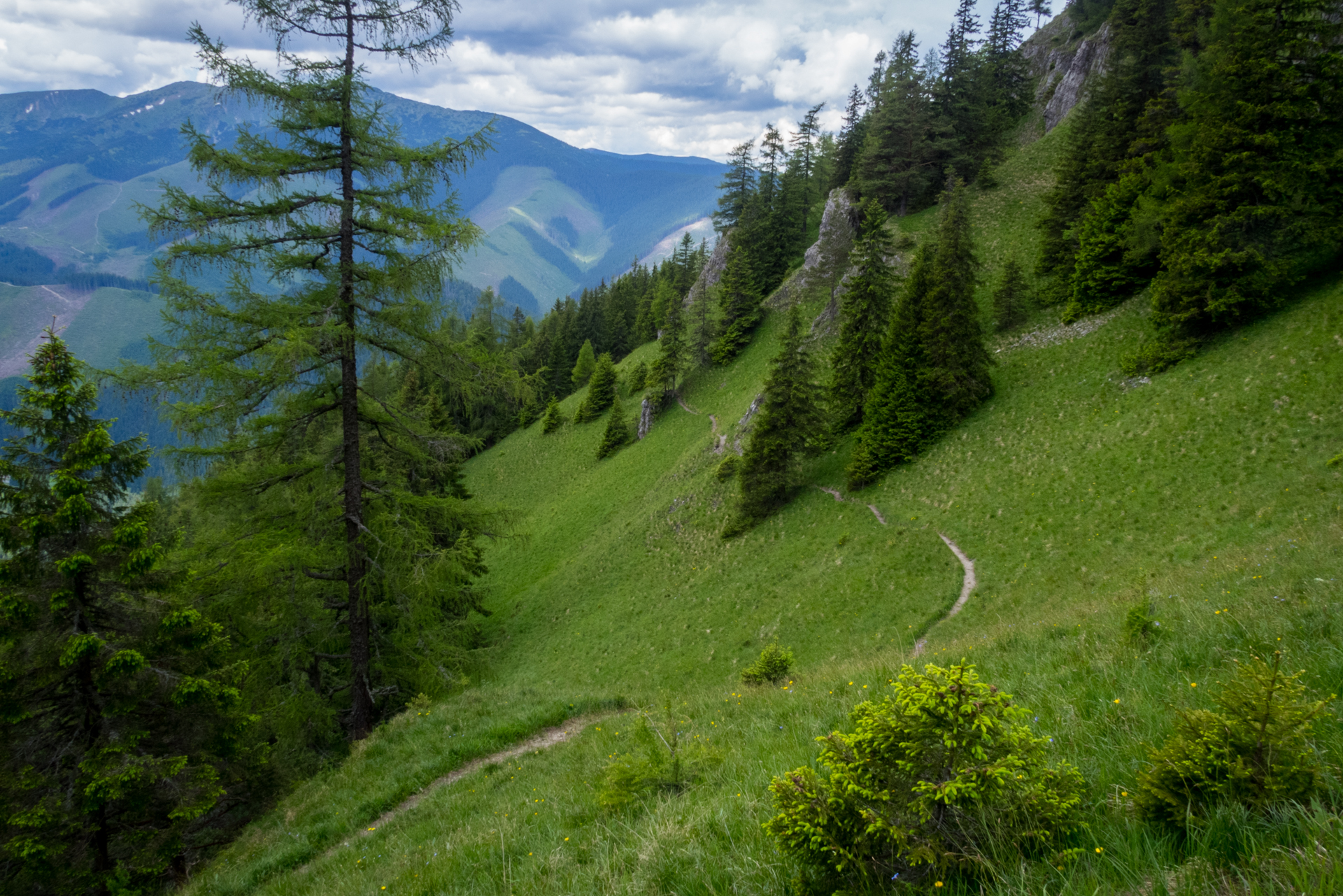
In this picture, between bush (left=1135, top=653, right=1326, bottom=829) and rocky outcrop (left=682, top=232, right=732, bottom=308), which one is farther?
rocky outcrop (left=682, top=232, right=732, bottom=308)

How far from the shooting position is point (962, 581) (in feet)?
63.0

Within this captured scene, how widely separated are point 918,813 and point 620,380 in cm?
6239

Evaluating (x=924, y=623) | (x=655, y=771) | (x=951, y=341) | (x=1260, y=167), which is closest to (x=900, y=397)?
(x=951, y=341)

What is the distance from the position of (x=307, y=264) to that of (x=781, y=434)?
2303cm

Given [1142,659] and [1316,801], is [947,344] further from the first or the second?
[1316,801]

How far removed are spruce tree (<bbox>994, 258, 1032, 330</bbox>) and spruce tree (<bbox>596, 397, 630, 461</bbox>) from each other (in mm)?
31070

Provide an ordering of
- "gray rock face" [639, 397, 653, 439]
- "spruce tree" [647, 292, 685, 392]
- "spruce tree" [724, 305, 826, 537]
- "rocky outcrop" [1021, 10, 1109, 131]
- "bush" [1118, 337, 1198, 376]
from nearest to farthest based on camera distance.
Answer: "bush" [1118, 337, 1198, 376], "spruce tree" [724, 305, 826, 537], "rocky outcrop" [1021, 10, 1109, 131], "spruce tree" [647, 292, 685, 392], "gray rock face" [639, 397, 653, 439]

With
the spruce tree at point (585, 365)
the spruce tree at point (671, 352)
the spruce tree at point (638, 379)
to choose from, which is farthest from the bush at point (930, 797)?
the spruce tree at point (585, 365)

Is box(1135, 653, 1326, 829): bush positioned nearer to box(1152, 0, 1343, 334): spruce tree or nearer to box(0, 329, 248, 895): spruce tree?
box(0, 329, 248, 895): spruce tree

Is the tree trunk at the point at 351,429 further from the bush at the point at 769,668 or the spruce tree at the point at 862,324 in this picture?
the spruce tree at the point at 862,324

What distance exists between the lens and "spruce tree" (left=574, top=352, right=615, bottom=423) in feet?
191

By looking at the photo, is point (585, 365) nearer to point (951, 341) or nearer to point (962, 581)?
point (951, 341)

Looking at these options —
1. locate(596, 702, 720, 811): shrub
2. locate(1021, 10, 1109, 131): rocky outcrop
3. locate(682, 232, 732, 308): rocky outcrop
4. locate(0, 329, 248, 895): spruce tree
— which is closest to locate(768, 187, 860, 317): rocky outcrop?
locate(682, 232, 732, 308): rocky outcrop

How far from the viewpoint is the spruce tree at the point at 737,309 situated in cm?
5253
